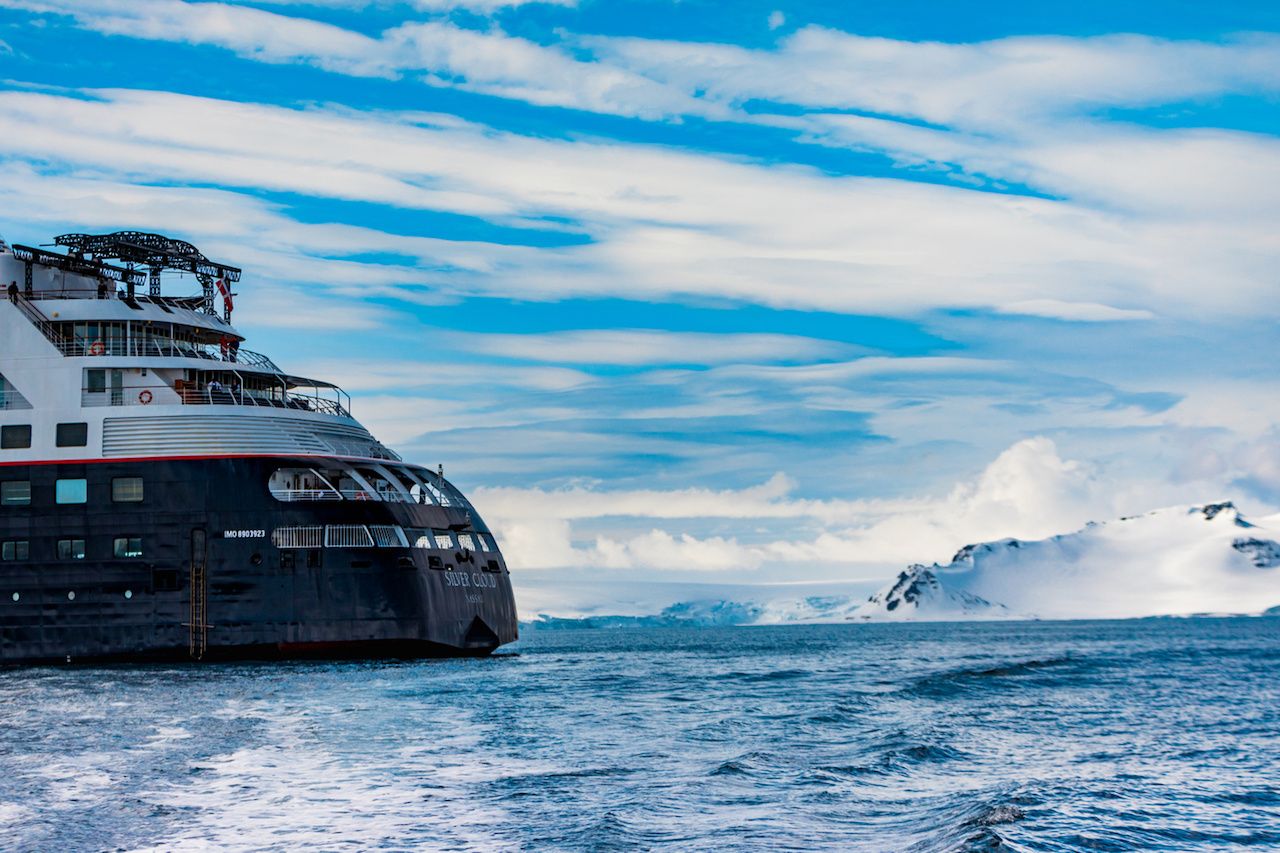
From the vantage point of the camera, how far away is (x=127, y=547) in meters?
56.5

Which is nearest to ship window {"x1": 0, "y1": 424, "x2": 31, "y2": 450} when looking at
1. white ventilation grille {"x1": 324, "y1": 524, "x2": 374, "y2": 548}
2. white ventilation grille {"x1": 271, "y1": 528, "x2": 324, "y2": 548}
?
white ventilation grille {"x1": 271, "y1": 528, "x2": 324, "y2": 548}

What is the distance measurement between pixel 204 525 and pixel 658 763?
31118 millimetres

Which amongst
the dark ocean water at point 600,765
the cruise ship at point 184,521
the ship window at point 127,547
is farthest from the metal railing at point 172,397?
the dark ocean water at point 600,765

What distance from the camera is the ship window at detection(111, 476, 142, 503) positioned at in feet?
187

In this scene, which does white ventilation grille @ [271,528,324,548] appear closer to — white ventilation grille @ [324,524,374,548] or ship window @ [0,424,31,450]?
white ventilation grille @ [324,524,374,548]

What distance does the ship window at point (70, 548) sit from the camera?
186ft

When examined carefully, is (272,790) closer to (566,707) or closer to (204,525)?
(566,707)

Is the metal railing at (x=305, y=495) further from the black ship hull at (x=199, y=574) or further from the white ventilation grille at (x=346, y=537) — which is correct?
the white ventilation grille at (x=346, y=537)

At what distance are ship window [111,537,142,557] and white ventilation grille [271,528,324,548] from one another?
5165 mm

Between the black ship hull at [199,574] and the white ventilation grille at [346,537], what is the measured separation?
8 cm

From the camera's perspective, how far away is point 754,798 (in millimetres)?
25625

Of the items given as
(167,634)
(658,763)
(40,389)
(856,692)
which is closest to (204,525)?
(167,634)

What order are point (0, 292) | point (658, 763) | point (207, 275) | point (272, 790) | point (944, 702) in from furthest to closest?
point (207, 275) → point (0, 292) → point (944, 702) → point (658, 763) → point (272, 790)

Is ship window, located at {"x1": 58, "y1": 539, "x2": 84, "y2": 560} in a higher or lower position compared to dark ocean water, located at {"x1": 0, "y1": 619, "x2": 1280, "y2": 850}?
higher
